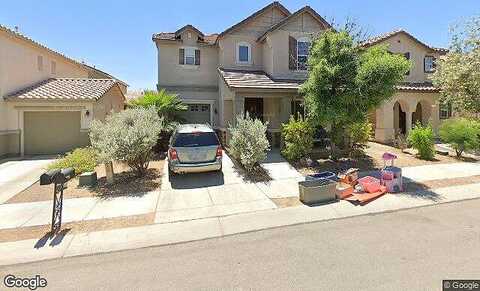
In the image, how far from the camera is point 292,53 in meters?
17.0

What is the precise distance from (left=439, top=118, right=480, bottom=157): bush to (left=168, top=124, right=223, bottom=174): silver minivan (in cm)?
1184

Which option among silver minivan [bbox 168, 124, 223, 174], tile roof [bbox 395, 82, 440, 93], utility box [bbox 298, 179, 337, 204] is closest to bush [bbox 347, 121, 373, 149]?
utility box [bbox 298, 179, 337, 204]

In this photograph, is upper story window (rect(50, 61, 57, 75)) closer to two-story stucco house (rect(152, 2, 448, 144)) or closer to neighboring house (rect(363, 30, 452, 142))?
two-story stucco house (rect(152, 2, 448, 144))

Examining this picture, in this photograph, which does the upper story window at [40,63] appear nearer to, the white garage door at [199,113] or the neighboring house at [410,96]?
the white garage door at [199,113]

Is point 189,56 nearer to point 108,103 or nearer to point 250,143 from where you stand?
point 108,103

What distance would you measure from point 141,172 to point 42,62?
44.6ft

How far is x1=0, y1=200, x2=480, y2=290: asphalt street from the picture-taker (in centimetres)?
403

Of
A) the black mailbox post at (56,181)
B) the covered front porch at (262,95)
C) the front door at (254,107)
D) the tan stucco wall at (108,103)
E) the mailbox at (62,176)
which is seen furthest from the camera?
the front door at (254,107)

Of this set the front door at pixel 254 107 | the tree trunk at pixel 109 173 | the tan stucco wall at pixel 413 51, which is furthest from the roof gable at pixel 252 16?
the tree trunk at pixel 109 173

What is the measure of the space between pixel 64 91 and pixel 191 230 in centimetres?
1469

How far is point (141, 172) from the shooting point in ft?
35.3

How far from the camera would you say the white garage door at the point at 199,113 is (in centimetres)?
1978

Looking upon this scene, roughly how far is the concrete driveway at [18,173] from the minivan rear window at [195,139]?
550 cm

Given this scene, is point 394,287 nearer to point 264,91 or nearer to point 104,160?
point 104,160
